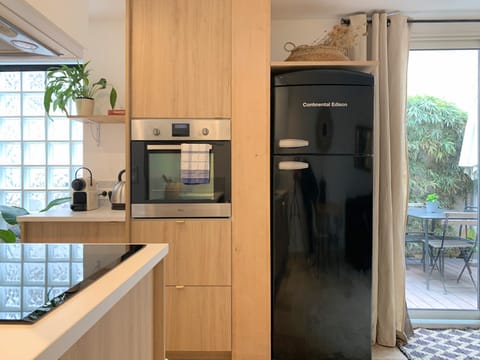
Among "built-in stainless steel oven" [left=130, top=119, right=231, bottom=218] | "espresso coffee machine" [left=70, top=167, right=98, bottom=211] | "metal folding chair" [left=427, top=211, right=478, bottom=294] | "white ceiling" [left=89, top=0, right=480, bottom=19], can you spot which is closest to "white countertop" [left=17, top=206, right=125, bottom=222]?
"built-in stainless steel oven" [left=130, top=119, right=231, bottom=218]

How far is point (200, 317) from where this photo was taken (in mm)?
2066

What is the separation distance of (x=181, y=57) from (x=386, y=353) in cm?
232

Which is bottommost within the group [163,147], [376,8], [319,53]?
[163,147]

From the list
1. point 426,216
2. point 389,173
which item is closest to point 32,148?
point 389,173

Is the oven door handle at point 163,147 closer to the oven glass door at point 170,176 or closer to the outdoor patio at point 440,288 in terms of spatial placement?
the oven glass door at point 170,176

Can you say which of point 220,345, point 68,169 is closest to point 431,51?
point 220,345

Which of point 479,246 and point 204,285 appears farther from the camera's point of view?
point 479,246

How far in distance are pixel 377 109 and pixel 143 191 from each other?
5.52 ft

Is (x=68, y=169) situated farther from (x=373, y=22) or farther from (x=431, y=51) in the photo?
(x=431, y=51)

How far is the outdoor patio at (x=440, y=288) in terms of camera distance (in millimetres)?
2715

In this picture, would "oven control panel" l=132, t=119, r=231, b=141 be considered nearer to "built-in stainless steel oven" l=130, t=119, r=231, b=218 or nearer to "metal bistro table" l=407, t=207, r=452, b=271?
"built-in stainless steel oven" l=130, t=119, r=231, b=218

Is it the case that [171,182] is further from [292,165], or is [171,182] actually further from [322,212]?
[322,212]

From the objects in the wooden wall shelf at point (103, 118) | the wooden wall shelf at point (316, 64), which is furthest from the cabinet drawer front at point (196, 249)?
the wooden wall shelf at point (316, 64)

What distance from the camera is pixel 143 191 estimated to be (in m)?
2.09
